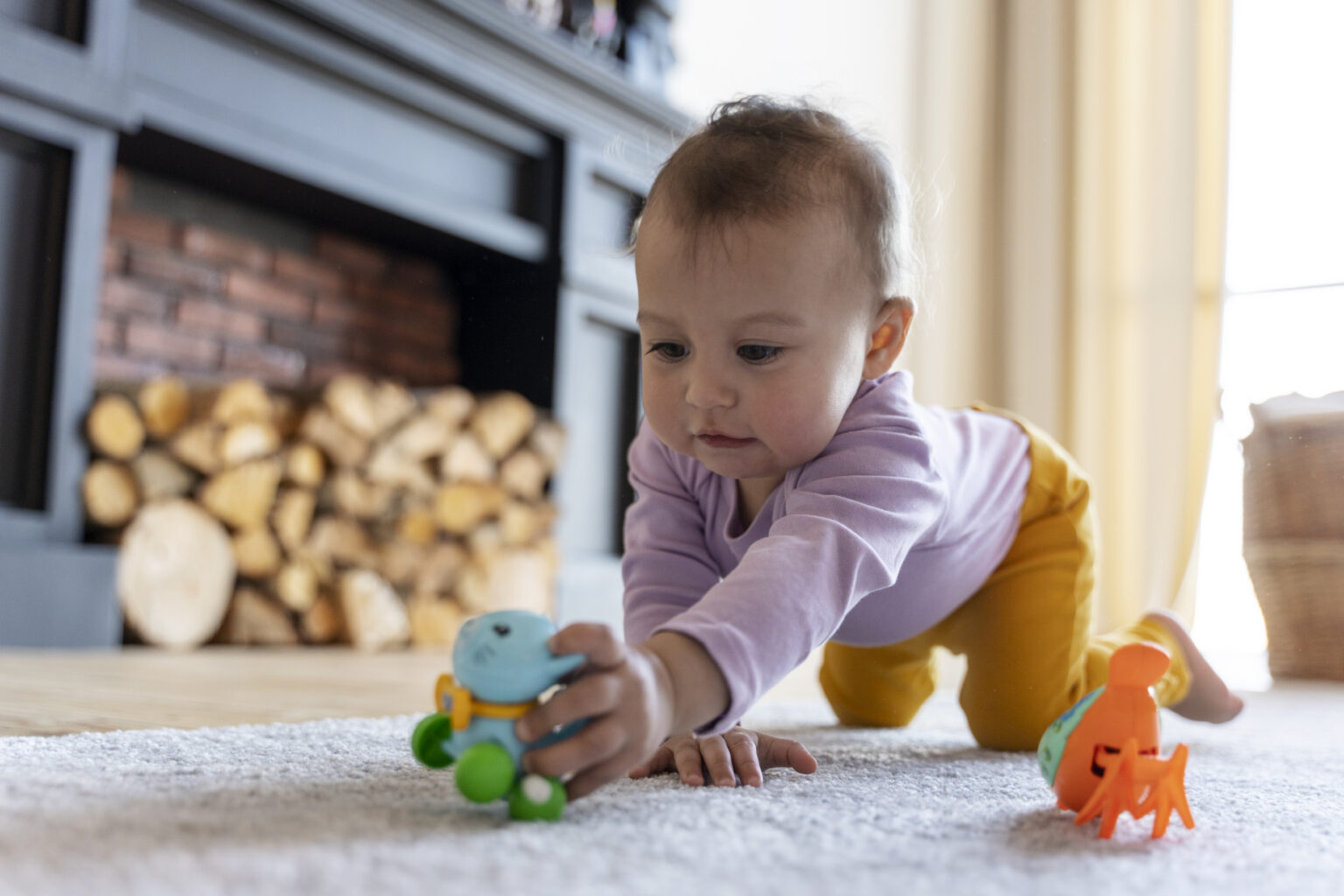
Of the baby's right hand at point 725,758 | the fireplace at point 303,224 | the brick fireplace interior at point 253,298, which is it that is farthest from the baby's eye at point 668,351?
the brick fireplace interior at point 253,298

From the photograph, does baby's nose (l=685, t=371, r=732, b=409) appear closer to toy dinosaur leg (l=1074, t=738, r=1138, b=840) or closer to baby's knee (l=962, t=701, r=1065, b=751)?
toy dinosaur leg (l=1074, t=738, r=1138, b=840)

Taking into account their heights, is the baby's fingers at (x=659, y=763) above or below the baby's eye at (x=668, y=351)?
below

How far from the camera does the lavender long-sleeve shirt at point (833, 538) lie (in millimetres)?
573

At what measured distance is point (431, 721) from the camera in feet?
1.84

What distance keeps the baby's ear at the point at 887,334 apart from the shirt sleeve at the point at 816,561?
0.06 m

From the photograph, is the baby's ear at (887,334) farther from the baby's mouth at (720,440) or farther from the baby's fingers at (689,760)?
the baby's fingers at (689,760)

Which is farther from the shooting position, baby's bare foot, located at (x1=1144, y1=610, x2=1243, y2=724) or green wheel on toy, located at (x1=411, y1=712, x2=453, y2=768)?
baby's bare foot, located at (x1=1144, y1=610, x2=1243, y2=724)

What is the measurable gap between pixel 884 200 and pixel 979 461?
10.7 inches

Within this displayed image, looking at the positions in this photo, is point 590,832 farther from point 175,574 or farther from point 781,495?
point 175,574

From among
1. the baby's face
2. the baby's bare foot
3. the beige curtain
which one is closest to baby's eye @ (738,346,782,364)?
the baby's face

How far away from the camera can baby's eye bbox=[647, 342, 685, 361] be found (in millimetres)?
690

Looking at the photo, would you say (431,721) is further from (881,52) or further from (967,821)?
(881,52)

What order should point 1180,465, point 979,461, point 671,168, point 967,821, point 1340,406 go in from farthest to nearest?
point 1180,465
point 1340,406
point 979,461
point 671,168
point 967,821

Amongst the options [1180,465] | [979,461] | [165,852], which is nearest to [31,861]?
[165,852]
